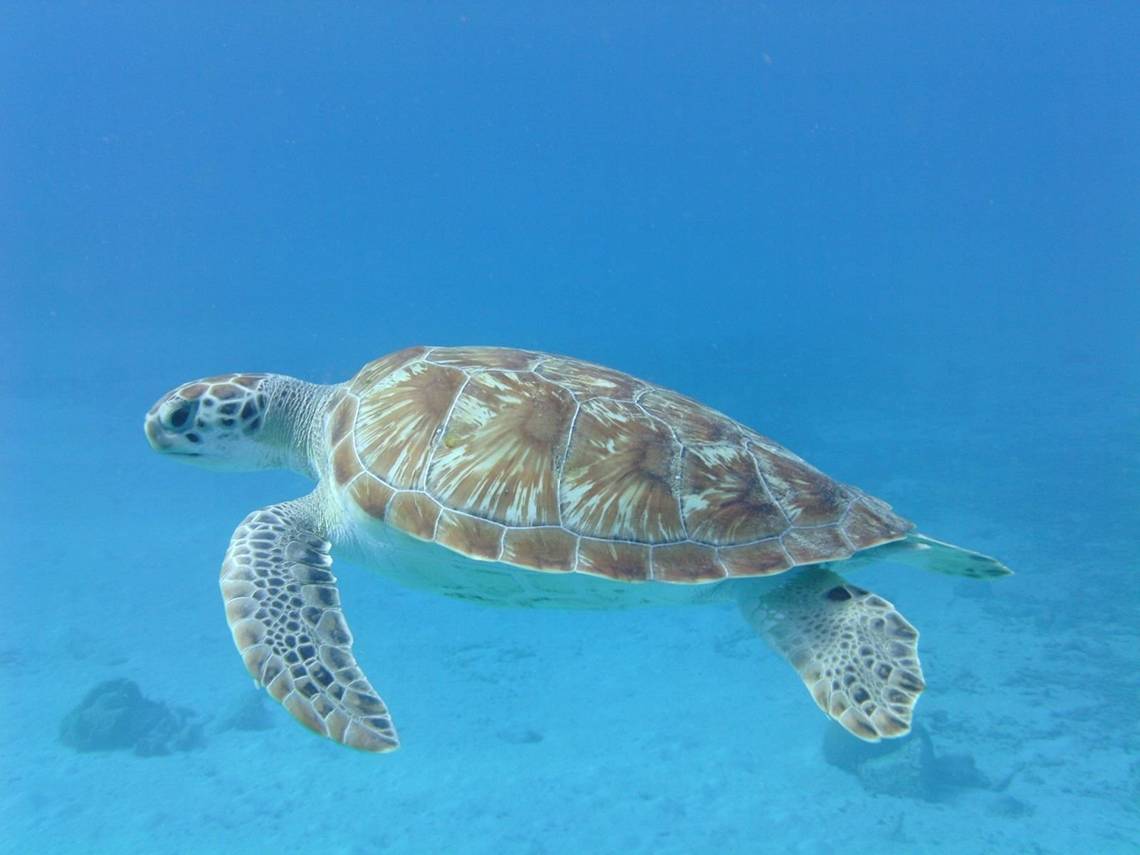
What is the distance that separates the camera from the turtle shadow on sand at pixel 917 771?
8.62 m

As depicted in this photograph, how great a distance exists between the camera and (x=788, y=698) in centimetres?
1056

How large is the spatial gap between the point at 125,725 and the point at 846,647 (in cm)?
1122

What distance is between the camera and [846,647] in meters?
3.67

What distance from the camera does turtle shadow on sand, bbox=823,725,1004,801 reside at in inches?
339

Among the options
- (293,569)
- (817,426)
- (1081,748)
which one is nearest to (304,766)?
(293,569)

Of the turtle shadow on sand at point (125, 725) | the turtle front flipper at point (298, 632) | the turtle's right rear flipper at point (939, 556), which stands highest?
the turtle's right rear flipper at point (939, 556)

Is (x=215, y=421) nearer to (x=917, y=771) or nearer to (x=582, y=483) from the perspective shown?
(x=582, y=483)

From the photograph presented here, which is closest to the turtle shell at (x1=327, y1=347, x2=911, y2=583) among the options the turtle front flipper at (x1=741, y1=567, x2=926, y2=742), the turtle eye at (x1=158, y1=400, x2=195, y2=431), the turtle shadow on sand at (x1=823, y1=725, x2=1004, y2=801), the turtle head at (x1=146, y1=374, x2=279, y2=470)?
the turtle front flipper at (x1=741, y1=567, x2=926, y2=742)

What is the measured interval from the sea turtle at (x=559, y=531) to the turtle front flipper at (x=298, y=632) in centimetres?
1

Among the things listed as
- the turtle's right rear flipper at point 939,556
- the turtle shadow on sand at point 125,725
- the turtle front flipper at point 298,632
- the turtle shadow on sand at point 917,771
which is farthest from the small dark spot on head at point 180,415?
the turtle shadow on sand at point 917,771

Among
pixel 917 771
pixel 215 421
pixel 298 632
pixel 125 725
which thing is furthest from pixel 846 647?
pixel 125 725

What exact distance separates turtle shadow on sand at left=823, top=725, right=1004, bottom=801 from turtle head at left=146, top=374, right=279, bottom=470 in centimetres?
791

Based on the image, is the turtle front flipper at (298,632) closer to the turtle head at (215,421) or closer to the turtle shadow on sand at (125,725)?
the turtle head at (215,421)

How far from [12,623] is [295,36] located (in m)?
60.8
